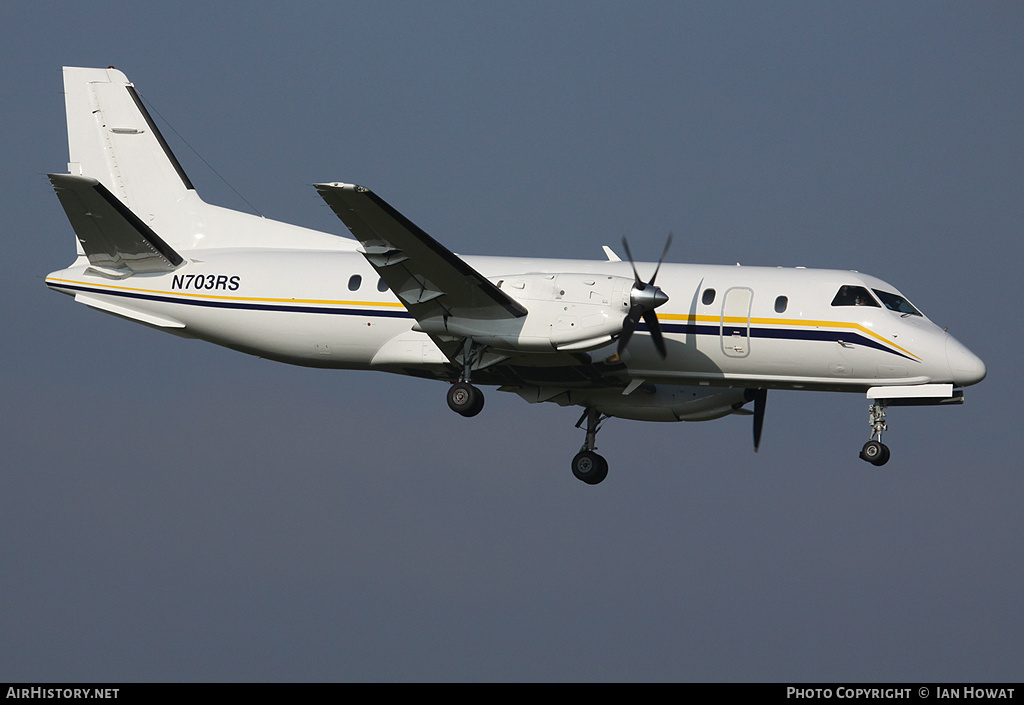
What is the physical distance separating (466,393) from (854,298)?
6754 mm

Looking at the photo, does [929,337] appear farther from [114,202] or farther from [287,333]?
[114,202]

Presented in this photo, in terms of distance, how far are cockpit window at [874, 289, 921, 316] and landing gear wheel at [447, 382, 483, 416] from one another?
276 inches

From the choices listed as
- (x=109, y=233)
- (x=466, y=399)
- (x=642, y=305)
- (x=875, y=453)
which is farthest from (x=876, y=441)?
(x=109, y=233)

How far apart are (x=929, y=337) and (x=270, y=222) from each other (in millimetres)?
12822

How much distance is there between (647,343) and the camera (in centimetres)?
2341

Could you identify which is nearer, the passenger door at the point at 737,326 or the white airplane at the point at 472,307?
the white airplane at the point at 472,307

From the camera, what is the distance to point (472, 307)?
23344 millimetres

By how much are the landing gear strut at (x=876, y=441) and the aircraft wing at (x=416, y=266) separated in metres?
6.11

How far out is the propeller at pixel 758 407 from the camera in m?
25.8

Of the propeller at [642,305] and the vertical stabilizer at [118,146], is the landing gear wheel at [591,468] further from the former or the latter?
the vertical stabilizer at [118,146]

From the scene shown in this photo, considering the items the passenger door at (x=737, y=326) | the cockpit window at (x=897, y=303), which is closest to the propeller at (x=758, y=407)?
the passenger door at (x=737, y=326)
